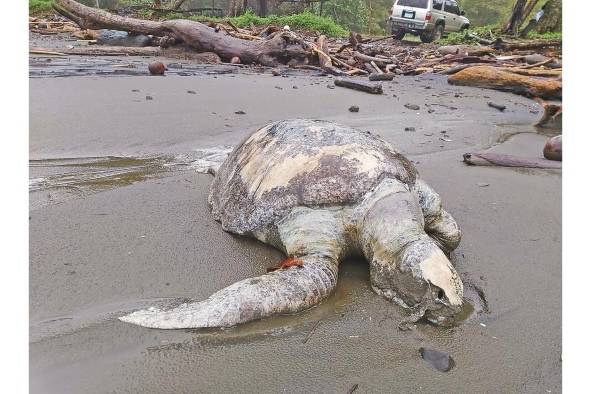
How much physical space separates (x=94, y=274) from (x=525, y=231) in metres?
2.21

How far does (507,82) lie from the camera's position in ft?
24.7

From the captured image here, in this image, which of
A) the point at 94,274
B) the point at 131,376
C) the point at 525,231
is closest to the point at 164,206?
the point at 94,274

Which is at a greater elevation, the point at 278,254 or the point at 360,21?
the point at 360,21

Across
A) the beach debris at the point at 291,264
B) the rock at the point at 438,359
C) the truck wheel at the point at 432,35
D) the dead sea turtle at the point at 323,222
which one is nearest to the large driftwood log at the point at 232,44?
the dead sea turtle at the point at 323,222

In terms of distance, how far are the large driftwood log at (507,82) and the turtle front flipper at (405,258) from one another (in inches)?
236

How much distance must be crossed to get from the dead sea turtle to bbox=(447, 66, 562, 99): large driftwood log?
18.7 ft

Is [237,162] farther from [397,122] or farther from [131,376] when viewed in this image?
[397,122]

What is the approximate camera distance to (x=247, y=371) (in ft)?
5.03

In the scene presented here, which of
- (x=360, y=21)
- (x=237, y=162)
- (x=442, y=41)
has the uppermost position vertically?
(x=360, y=21)

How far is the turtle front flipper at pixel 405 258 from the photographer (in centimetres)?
177

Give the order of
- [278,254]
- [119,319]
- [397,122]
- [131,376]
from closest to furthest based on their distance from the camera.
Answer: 1. [131,376]
2. [119,319]
3. [278,254]
4. [397,122]

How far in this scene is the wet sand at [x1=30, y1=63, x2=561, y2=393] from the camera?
153 centimetres

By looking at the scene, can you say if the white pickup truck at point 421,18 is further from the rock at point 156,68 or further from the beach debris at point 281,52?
the rock at point 156,68

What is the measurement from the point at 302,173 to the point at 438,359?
1.08 m
